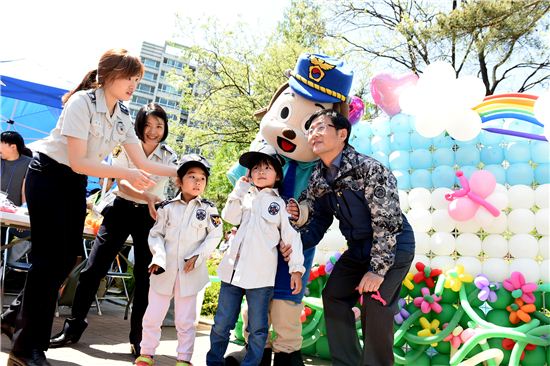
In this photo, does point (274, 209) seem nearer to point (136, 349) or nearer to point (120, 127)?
point (120, 127)

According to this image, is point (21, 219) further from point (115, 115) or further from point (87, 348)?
point (115, 115)

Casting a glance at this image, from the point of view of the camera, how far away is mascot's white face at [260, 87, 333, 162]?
3.28 meters

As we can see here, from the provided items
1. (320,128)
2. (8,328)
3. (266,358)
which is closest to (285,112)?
(320,128)

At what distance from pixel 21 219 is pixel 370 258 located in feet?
8.56

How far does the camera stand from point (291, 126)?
10.9 feet

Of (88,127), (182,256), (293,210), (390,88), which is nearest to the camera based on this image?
(88,127)

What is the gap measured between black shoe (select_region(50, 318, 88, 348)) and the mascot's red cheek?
6.13 feet

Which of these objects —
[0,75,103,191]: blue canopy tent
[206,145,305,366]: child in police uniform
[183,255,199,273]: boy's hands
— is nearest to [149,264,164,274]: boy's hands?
[183,255,199,273]: boy's hands

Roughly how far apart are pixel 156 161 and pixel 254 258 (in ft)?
3.82

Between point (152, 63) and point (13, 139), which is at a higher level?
point (152, 63)

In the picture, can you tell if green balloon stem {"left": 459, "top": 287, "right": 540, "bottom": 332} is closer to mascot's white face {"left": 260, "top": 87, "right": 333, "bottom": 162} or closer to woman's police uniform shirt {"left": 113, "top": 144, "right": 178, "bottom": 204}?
mascot's white face {"left": 260, "top": 87, "right": 333, "bottom": 162}

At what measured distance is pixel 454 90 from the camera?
374 centimetres

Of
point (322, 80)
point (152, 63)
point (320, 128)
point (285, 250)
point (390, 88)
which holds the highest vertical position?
point (152, 63)

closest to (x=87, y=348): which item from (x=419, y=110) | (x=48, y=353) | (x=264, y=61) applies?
(x=48, y=353)
